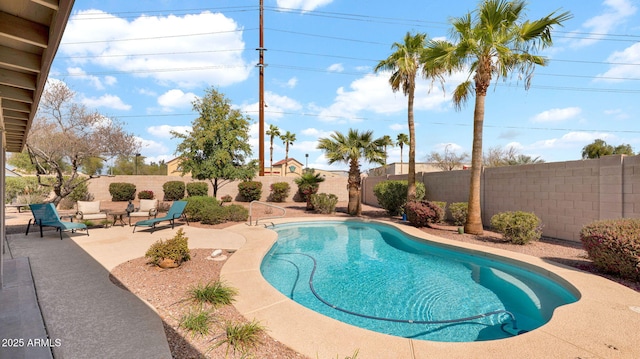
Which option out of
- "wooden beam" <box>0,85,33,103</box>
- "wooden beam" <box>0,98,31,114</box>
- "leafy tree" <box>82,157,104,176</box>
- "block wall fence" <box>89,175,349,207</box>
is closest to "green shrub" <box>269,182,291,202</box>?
"block wall fence" <box>89,175,349,207</box>

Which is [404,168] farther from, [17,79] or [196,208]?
[17,79]

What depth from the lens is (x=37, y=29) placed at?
8.11 ft

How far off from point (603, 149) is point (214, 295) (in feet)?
133

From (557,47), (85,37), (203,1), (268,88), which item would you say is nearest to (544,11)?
(557,47)

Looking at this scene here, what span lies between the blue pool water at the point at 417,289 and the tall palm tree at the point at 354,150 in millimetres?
5760

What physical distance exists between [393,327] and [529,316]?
233 cm

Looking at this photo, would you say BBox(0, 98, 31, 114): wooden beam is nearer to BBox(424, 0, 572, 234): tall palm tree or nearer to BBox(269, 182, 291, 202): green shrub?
BBox(424, 0, 572, 234): tall palm tree

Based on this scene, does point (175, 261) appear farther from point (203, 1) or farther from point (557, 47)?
point (203, 1)

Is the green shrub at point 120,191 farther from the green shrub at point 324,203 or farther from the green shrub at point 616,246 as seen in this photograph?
the green shrub at point 616,246

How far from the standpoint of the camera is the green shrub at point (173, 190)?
66.9 ft

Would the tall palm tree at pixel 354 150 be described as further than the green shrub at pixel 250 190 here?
No

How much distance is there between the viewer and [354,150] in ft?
44.0

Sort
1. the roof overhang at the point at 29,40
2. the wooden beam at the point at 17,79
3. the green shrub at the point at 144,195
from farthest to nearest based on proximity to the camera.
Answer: the green shrub at the point at 144,195 → the wooden beam at the point at 17,79 → the roof overhang at the point at 29,40

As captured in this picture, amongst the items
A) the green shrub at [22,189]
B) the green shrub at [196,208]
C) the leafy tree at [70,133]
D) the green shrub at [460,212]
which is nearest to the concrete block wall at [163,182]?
the green shrub at [22,189]
